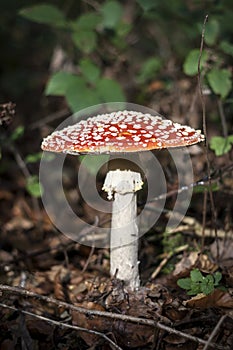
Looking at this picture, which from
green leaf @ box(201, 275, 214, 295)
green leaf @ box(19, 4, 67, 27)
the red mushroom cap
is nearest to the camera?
the red mushroom cap

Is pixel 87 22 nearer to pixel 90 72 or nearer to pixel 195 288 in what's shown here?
pixel 90 72

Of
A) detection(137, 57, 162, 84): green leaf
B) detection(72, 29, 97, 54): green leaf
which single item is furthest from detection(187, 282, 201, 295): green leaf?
detection(137, 57, 162, 84): green leaf

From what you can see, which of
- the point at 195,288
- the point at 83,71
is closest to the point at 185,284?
the point at 195,288

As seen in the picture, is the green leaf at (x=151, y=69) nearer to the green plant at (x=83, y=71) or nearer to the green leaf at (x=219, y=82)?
the green plant at (x=83, y=71)

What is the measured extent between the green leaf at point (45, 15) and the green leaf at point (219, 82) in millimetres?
1483

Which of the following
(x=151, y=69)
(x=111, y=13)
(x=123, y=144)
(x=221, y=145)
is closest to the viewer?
(x=123, y=144)

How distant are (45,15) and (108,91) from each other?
0.93 metres

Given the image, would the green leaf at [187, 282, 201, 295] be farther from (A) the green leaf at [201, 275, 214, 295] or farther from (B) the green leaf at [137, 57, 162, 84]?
(B) the green leaf at [137, 57, 162, 84]

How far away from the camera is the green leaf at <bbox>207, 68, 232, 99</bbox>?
3574 mm

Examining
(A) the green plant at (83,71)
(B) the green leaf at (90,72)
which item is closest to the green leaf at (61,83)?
(A) the green plant at (83,71)

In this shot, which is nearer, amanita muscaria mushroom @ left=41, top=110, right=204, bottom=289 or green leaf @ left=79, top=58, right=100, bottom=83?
amanita muscaria mushroom @ left=41, top=110, right=204, bottom=289

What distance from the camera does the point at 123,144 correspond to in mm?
2377

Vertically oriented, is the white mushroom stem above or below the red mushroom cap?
below

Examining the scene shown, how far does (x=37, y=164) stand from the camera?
505 cm
